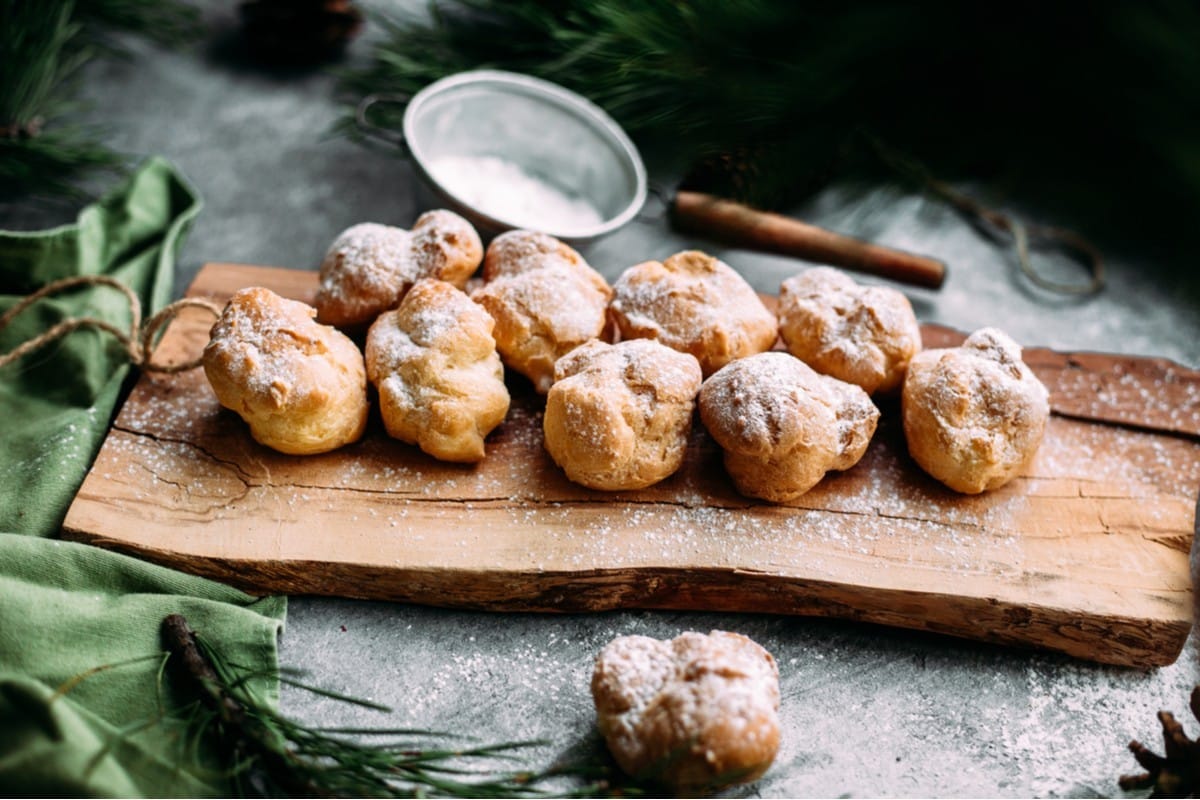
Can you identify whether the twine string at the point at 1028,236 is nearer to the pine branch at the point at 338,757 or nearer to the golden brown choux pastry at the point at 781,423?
the golden brown choux pastry at the point at 781,423

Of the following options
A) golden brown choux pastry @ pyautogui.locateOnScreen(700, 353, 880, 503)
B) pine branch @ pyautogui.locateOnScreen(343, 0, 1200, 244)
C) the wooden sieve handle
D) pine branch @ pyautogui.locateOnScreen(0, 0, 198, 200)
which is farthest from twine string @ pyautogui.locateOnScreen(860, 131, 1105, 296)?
pine branch @ pyautogui.locateOnScreen(0, 0, 198, 200)

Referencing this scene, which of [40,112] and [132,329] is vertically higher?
[132,329]

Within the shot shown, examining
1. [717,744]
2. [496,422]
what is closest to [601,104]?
[496,422]

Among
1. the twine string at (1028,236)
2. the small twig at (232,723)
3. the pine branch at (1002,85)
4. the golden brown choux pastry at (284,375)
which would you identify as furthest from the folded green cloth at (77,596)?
the twine string at (1028,236)

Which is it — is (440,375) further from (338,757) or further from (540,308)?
(338,757)

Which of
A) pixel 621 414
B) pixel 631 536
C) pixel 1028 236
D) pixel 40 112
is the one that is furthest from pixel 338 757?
pixel 1028 236

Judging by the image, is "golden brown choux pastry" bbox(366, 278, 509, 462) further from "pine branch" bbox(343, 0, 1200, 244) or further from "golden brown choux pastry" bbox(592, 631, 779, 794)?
"pine branch" bbox(343, 0, 1200, 244)

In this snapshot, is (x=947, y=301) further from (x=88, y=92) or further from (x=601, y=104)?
(x=88, y=92)
